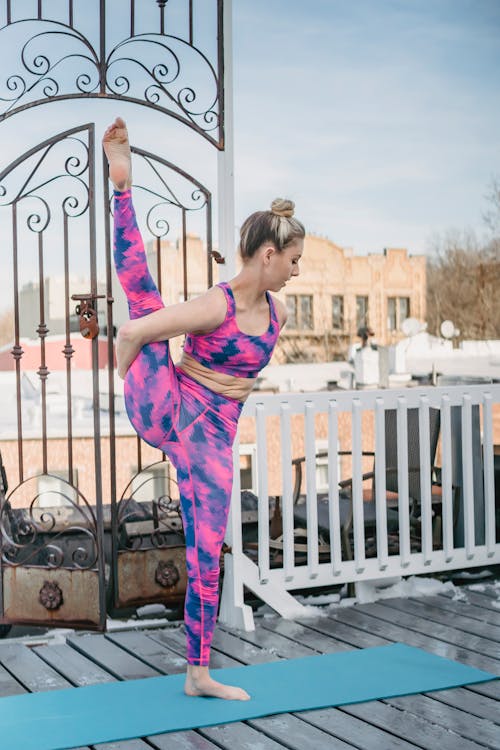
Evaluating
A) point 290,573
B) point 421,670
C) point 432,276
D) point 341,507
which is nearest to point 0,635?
point 290,573

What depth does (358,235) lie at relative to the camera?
140 feet

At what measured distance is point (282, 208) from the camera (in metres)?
3.28

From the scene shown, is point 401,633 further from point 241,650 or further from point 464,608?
point 241,650

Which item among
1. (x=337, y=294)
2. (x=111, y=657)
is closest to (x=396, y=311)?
(x=337, y=294)

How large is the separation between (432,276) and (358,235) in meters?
3.33

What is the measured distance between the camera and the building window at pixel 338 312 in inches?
1726

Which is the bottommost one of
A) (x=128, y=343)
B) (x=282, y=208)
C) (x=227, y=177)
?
(x=128, y=343)

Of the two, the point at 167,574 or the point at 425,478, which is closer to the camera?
the point at 167,574

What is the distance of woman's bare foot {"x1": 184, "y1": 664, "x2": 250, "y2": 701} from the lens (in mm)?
3342

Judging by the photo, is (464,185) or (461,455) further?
(464,185)

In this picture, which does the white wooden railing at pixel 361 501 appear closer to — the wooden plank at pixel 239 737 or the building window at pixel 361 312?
the wooden plank at pixel 239 737

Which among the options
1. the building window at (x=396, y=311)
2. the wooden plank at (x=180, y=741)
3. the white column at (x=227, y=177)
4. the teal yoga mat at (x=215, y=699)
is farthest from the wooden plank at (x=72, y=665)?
the building window at (x=396, y=311)

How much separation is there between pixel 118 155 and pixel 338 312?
136 feet

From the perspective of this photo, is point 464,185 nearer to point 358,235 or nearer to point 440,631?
point 358,235
